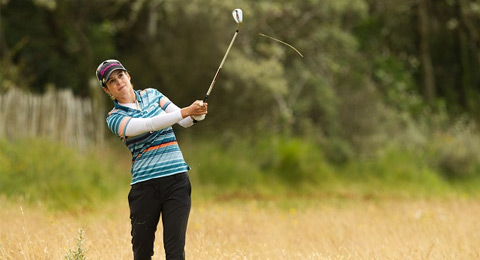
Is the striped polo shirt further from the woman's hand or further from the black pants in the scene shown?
the woman's hand

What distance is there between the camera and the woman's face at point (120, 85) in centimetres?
534

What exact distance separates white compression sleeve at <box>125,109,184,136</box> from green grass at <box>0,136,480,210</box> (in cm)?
727

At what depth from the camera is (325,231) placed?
9.18m

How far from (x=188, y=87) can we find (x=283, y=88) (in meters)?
2.04

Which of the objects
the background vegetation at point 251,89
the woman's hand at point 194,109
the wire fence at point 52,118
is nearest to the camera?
the woman's hand at point 194,109

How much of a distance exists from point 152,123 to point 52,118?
8777 mm

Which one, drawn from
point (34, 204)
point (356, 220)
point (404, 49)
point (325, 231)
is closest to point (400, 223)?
point (356, 220)

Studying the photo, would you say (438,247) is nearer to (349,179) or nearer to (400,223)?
(400,223)

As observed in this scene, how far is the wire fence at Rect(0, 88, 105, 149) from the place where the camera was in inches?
512

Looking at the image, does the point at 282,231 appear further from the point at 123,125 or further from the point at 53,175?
the point at 123,125

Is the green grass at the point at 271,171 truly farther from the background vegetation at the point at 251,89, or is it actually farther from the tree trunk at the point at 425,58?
the tree trunk at the point at 425,58

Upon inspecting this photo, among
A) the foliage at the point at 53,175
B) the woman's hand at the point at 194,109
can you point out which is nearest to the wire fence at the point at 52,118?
the foliage at the point at 53,175

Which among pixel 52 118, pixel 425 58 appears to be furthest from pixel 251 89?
pixel 425 58

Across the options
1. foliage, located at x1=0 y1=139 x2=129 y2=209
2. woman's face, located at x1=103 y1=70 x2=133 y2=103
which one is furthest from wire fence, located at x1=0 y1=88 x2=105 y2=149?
woman's face, located at x1=103 y1=70 x2=133 y2=103
